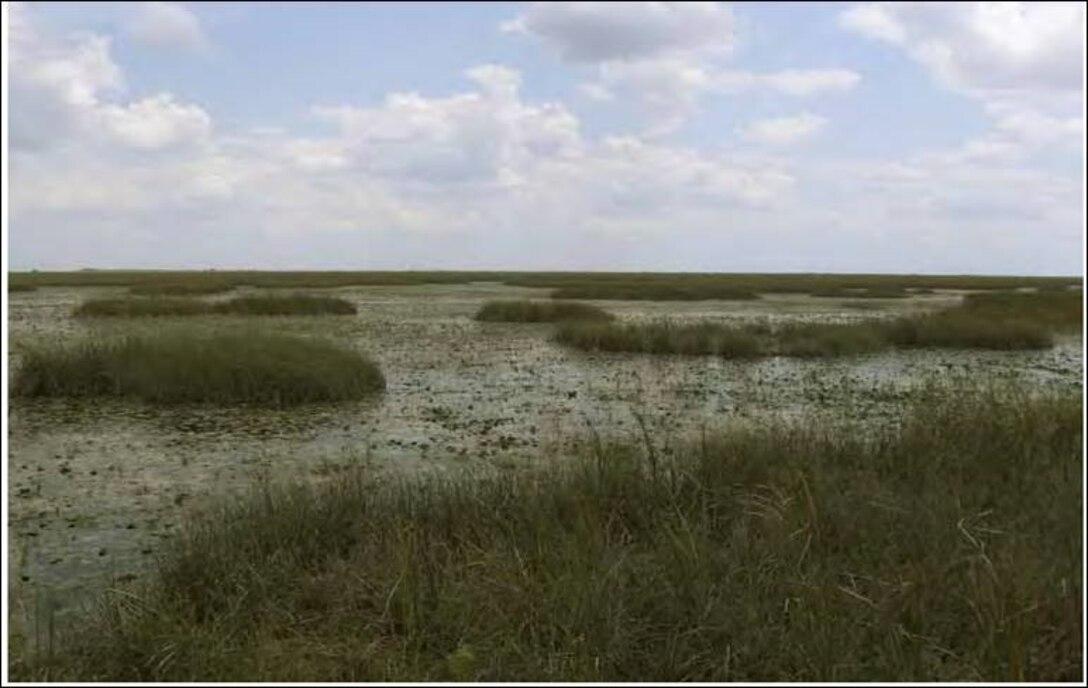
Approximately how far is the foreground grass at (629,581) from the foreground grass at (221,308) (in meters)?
27.9

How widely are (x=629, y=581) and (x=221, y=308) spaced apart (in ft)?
108

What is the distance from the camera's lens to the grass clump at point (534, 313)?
109 ft

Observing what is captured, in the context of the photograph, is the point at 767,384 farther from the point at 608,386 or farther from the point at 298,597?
the point at 298,597

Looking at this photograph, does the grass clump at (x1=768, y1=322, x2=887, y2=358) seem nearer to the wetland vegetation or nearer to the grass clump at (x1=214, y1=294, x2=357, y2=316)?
the wetland vegetation

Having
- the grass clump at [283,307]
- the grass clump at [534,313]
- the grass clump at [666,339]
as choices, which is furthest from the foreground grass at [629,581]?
the grass clump at [283,307]

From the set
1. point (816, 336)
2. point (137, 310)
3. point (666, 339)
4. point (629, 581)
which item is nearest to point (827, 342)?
point (816, 336)

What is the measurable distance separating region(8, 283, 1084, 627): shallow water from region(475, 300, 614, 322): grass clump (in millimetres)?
9547

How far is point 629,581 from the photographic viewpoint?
5098mm

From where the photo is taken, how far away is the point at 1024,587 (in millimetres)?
4586

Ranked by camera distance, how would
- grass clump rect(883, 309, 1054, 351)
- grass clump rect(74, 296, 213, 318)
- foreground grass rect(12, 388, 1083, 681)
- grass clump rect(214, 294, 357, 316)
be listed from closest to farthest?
foreground grass rect(12, 388, 1083, 681), grass clump rect(883, 309, 1054, 351), grass clump rect(74, 296, 213, 318), grass clump rect(214, 294, 357, 316)

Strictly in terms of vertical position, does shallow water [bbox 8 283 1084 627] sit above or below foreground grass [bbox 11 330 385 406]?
below

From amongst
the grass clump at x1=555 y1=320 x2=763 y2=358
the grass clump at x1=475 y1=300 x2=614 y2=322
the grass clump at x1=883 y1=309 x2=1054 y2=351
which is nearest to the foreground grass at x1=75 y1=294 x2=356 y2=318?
the grass clump at x1=475 y1=300 x2=614 y2=322

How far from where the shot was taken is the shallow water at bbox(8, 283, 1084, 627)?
7562 millimetres

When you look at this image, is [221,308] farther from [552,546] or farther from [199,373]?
[552,546]
